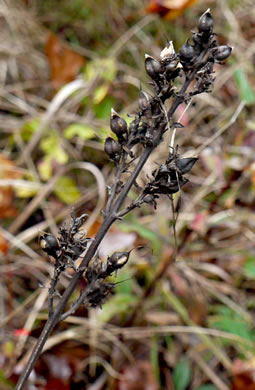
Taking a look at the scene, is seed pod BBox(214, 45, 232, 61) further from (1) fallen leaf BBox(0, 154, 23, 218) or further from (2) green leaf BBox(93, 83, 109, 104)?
(2) green leaf BBox(93, 83, 109, 104)

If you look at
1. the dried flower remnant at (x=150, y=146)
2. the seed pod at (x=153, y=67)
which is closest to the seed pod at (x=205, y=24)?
the dried flower remnant at (x=150, y=146)

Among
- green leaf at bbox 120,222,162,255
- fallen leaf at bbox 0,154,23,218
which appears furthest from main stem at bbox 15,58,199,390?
fallen leaf at bbox 0,154,23,218

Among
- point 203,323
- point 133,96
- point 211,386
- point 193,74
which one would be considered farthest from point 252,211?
point 193,74

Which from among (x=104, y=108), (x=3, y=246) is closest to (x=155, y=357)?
(x=3, y=246)

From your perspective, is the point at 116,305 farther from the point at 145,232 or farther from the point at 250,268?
the point at 250,268

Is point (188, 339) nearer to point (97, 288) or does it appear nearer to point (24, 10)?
point (97, 288)

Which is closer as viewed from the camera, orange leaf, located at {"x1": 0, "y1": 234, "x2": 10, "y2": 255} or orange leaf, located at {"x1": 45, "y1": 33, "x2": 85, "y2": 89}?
orange leaf, located at {"x1": 0, "y1": 234, "x2": 10, "y2": 255}
